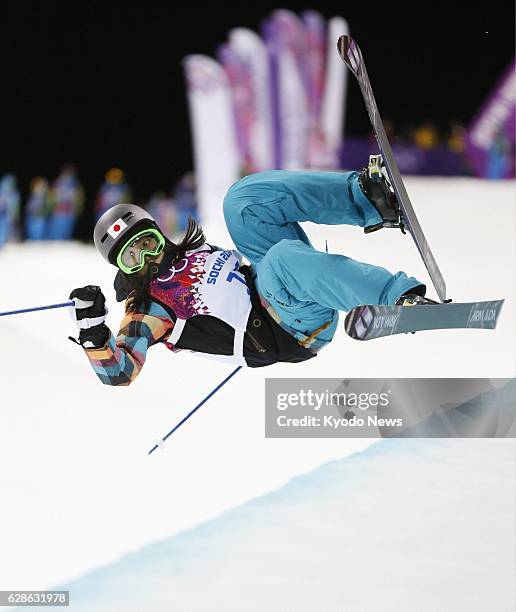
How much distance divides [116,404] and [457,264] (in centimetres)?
228

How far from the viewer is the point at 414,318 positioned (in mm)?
2135

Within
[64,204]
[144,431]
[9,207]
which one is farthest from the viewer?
[64,204]

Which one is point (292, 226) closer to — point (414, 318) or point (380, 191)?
point (380, 191)

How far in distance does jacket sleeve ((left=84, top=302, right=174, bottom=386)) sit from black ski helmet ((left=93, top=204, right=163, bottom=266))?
0.66ft

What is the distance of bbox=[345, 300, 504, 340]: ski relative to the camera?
1.98 metres

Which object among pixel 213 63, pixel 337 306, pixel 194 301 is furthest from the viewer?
pixel 213 63

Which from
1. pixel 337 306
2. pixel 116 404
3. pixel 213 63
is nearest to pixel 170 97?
pixel 213 63

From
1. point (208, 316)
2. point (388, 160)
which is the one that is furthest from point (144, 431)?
point (388, 160)

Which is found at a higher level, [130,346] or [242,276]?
[242,276]

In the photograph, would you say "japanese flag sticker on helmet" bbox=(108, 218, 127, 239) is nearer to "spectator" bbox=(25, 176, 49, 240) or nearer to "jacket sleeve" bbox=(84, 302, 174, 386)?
"jacket sleeve" bbox=(84, 302, 174, 386)

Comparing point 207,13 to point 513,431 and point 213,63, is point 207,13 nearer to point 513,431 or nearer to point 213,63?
point 213,63

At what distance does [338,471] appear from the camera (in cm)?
330

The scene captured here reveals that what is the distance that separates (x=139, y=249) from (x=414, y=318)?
85 centimetres

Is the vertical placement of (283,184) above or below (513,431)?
above
